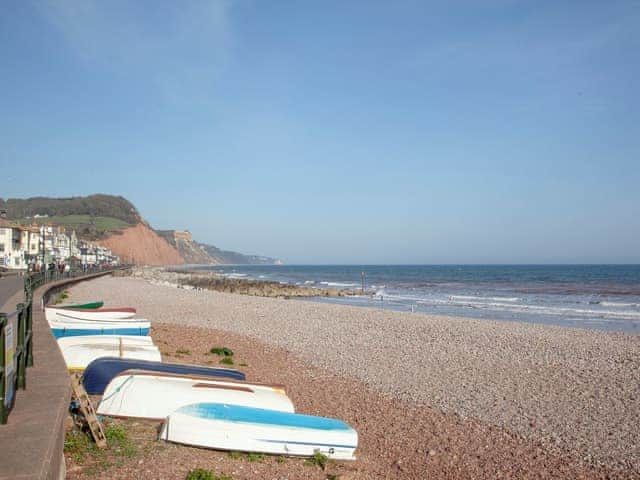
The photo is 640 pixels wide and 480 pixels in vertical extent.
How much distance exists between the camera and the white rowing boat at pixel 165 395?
7.39m

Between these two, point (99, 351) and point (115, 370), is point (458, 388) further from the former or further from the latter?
point (99, 351)

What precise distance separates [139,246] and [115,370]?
139 m

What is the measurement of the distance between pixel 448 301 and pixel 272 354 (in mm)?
26499

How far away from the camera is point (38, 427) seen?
4.47 metres

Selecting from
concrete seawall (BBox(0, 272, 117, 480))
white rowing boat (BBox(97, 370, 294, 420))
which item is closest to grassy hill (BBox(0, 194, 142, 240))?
white rowing boat (BBox(97, 370, 294, 420))

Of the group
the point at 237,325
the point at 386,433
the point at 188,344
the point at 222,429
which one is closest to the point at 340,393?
the point at 386,433

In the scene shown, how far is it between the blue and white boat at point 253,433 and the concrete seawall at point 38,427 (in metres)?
1.44

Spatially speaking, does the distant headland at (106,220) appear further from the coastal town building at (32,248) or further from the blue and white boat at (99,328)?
the blue and white boat at (99,328)

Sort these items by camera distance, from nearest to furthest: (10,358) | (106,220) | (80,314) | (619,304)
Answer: (10,358) < (80,314) < (619,304) < (106,220)

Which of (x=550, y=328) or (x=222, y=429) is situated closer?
(x=222, y=429)

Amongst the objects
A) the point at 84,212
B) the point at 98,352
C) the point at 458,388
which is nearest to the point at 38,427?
the point at 98,352

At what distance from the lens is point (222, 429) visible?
664 cm

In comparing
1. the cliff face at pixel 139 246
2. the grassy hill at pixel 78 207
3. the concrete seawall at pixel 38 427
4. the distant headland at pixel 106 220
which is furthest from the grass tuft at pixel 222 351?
the grassy hill at pixel 78 207

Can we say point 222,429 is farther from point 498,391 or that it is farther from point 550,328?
point 550,328
